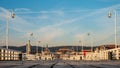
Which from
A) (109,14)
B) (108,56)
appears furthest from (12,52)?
(109,14)

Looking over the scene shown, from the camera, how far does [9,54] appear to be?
115 ft

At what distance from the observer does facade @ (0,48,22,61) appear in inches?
1344

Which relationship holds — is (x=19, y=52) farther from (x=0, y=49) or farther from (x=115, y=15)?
(x=115, y=15)

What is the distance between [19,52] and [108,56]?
10.6m

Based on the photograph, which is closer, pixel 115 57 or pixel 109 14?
pixel 115 57

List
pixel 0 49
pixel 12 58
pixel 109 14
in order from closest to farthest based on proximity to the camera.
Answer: pixel 0 49 → pixel 12 58 → pixel 109 14

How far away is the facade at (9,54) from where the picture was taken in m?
34.1

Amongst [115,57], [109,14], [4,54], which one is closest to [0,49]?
[4,54]

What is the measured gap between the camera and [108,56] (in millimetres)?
37531

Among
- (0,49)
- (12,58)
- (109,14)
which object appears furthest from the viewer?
(109,14)

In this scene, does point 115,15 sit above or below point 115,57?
above

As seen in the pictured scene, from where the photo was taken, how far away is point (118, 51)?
34500 mm

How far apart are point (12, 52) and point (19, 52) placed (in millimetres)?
1111

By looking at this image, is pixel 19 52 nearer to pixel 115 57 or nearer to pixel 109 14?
pixel 115 57
